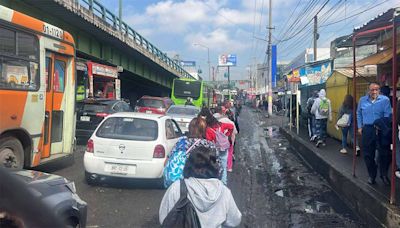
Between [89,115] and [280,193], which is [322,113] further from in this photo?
[89,115]

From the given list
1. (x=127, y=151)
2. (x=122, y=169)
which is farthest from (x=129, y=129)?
(x=122, y=169)

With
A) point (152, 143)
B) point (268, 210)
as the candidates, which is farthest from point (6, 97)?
point (268, 210)

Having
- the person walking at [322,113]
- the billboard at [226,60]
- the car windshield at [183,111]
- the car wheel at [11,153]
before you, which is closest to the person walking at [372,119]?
the car wheel at [11,153]

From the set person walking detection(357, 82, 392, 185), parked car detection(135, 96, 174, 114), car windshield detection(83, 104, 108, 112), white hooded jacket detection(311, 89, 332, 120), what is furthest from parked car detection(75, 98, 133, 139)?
person walking detection(357, 82, 392, 185)

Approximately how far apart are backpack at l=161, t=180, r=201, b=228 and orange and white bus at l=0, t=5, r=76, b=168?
4.51 meters

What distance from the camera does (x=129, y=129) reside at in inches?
340

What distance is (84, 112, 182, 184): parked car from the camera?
8.14 metres

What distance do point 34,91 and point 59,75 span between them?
4.41 ft

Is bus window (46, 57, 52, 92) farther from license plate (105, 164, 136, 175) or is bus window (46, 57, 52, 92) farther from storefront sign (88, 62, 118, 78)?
storefront sign (88, 62, 118, 78)

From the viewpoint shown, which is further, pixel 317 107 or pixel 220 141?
pixel 317 107

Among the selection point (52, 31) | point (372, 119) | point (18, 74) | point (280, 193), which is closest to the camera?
point (372, 119)

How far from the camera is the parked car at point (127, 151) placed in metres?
8.14

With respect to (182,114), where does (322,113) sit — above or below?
above

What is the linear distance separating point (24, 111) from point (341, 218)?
567 centimetres
